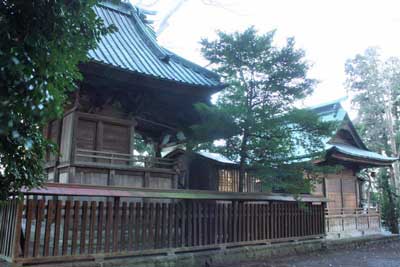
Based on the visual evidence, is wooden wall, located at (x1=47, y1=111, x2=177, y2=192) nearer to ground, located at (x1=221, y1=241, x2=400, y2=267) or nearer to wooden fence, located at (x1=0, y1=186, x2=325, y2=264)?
wooden fence, located at (x1=0, y1=186, x2=325, y2=264)

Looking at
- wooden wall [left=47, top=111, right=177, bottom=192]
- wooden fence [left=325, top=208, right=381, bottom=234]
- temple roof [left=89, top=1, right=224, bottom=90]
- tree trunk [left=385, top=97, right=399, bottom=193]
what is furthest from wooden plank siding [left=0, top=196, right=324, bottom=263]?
tree trunk [left=385, top=97, right=399, bottom=193]

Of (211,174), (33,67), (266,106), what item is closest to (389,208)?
(211,174)

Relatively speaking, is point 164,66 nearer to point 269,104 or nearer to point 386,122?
point 269,104

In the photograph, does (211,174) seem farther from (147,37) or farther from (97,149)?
(97,149)

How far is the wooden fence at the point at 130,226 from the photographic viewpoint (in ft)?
18.1

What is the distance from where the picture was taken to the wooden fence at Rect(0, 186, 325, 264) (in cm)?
551

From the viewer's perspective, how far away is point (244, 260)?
8078 mm

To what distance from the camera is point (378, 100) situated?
2281 cm

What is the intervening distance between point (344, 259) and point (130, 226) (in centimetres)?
599

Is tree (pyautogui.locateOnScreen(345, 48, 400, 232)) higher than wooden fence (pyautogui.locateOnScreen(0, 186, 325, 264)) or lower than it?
higher

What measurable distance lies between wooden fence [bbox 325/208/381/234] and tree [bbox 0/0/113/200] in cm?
1248

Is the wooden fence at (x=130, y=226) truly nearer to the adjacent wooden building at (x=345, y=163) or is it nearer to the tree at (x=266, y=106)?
the tree at (x=266, y=106)

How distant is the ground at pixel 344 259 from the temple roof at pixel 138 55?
14.8 ft

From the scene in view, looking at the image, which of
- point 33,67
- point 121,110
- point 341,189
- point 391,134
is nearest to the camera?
point 33,67
